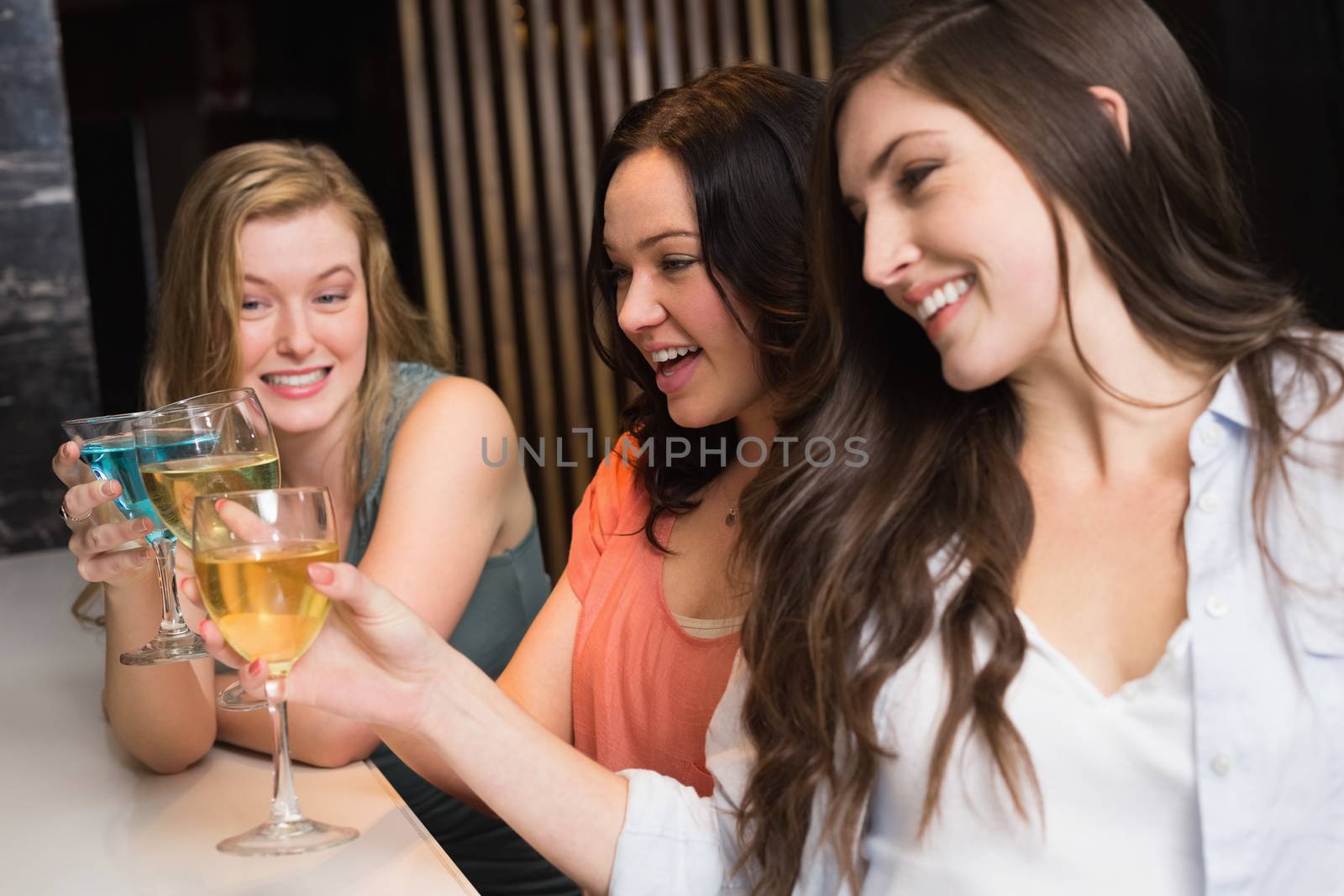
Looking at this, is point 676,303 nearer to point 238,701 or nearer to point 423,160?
point 238,701

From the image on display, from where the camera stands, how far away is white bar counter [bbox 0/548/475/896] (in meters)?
1.16

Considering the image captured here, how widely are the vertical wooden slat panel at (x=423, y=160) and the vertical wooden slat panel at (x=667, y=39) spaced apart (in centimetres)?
82

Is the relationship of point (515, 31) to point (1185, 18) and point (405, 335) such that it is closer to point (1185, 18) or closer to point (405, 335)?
point (1185, 18)

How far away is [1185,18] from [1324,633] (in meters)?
2.78

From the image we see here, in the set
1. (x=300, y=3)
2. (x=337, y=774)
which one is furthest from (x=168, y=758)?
(x=300, y=3)

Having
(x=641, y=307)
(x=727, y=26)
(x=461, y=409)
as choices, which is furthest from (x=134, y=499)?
(x=727, y=26)

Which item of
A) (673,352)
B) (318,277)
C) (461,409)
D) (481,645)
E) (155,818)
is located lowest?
(481,645)

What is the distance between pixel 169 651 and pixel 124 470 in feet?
0.62

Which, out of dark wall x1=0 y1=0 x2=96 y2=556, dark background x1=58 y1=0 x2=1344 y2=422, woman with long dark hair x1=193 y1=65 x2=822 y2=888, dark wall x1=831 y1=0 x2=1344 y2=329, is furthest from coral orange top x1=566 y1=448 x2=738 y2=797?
dark background x1=58 y1=0 x2=1344 y2=422

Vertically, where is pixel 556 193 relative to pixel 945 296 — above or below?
above

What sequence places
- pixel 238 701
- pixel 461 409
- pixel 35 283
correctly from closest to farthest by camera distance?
1. pixel 238 701
2. pixel 461 409
3. pixel 35 283

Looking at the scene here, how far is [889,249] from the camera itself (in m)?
1.26

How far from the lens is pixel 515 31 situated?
467 cm

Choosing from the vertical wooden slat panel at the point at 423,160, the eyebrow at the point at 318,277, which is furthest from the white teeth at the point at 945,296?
the vertical wooden slat panel at the point at 423,160
